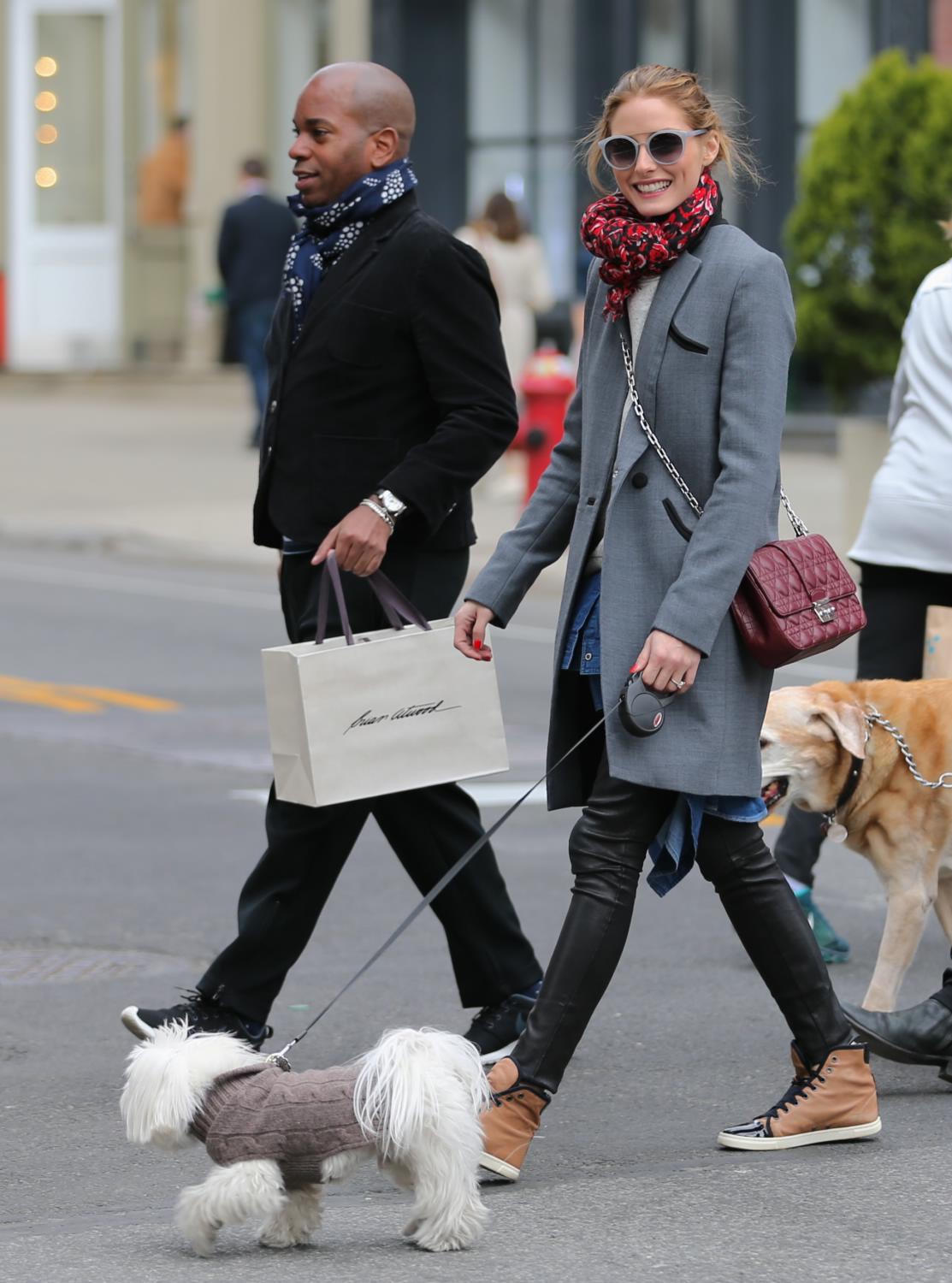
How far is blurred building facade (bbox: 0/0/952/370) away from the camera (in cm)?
2159

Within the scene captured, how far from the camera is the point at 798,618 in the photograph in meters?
4.18

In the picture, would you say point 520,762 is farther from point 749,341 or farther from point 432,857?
point 749,341

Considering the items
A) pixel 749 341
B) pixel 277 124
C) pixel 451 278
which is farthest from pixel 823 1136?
pixel 277 124

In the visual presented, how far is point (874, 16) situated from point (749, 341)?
18.2 m

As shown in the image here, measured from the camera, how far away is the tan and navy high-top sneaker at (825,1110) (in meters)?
4.38

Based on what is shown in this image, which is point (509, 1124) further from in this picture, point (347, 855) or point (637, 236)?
point (637, 236)

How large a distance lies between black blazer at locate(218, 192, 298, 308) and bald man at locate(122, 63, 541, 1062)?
1455 cm

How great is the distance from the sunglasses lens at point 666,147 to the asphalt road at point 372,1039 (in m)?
1.84

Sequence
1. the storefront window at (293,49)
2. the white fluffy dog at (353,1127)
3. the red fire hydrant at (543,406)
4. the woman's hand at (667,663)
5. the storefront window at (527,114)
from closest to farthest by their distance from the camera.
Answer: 1. the white fluffy dog at (353,1127)
2. the woman's hand at (667,663)
3. the red fire hydrant at (543,406)
4. the storefront window at (527,114)
5. the storefront window at (293,49)

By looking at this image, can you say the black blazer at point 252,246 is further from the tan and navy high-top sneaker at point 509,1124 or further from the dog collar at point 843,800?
the tan and navy high-top sneaker at point 509,1124

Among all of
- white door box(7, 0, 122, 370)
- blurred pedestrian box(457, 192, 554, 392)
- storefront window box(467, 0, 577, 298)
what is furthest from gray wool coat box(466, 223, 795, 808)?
white door box(7, 0, 122, 370)

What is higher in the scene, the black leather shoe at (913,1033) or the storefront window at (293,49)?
the storefront window at (293,49)

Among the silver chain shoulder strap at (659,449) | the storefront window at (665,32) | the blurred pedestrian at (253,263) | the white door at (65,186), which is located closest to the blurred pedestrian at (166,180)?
the white door at (65,186)

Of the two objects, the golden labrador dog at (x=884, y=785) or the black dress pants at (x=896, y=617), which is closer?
the golden labrador dog at (x=884, y=785)
